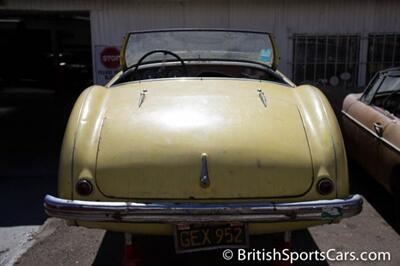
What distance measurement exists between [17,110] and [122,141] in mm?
8314

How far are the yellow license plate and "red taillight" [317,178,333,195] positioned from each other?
0.49 metres

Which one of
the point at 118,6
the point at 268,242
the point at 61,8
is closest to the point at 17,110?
the point at 61,8

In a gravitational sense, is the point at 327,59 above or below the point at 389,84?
above

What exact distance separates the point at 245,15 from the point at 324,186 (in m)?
6.21

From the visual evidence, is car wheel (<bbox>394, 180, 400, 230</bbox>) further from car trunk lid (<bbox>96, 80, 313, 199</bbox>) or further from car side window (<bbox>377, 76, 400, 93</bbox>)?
car trunk lid (<bbox>96, 80, 313, 199</bbox>)

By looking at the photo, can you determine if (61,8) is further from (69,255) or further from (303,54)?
(69,255)

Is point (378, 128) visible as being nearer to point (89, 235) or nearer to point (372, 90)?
point (372, 90)

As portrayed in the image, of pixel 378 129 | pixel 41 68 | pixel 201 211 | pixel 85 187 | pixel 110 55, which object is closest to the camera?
pixel 201 211

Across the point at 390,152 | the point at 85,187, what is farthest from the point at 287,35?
the point at 85,187

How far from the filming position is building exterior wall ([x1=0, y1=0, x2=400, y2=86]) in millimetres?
7996

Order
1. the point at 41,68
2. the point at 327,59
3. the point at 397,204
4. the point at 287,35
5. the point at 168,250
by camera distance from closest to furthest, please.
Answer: the point at 168,250 → the point at 397,204 → the point at 287,35 → the point at 327,59 → the point at 41,68

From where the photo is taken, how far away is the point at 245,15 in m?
8.14

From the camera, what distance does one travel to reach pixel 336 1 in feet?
26.9

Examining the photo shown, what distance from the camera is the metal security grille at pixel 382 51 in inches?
335
